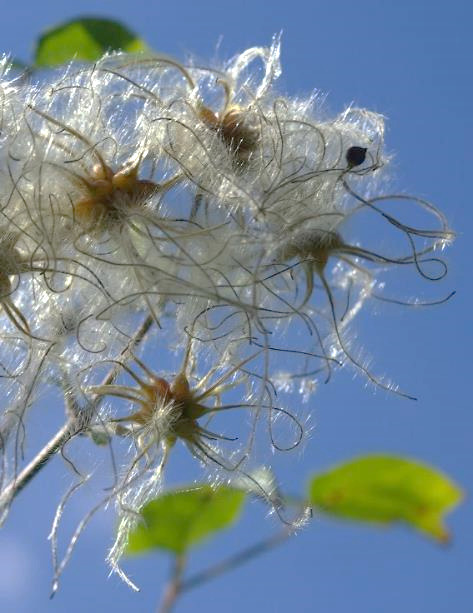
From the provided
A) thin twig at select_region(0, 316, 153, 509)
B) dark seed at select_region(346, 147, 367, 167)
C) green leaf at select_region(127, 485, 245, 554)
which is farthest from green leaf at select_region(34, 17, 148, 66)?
green leaf at select_region(127, 485, 245, 554)

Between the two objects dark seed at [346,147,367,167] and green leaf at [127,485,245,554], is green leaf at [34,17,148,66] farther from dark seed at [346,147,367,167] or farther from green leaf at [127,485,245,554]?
green leaf at [127,485,245,554]

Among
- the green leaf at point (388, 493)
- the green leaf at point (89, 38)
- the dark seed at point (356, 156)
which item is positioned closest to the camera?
the green leaf at point (388, 493)

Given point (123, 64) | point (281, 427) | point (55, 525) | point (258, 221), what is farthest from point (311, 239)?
point (55, 525)

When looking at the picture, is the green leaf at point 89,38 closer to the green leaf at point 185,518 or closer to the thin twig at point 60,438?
→ the thin twig at point 60,438

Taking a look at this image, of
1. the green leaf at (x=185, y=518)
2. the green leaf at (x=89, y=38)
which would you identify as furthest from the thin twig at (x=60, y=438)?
the green leaf at (x=89, y=38)

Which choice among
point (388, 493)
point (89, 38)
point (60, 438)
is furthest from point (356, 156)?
point (89, 38)

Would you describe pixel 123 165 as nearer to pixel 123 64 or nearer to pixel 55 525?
pixel 123 64

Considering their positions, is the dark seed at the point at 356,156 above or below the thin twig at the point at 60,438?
above
